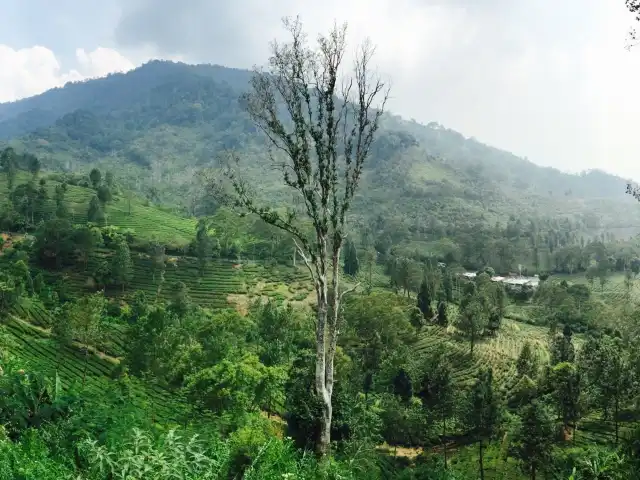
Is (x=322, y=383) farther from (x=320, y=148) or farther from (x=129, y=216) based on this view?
(x=129, y=216)

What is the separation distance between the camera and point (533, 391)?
120 feet

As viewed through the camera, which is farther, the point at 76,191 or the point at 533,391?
the point at 76,191

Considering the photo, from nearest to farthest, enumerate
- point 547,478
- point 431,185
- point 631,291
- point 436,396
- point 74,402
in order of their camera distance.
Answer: point 74,402, point 547,478, point 436,396, point 631,291, point 431,185

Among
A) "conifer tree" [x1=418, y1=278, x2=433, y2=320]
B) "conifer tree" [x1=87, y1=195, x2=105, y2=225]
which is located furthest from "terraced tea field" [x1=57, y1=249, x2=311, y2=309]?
"conifer tree" [x1=418, y1=278, x2=433, y2=320]

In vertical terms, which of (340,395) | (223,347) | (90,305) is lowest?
(223,347)

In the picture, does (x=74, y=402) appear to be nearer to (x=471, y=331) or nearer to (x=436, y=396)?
(x=436, y=396)

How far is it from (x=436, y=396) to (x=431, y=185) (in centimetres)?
15407

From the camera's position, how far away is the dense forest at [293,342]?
8.82 m

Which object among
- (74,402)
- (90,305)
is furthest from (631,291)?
(74,402)

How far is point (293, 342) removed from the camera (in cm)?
4400

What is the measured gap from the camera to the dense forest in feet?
28.9

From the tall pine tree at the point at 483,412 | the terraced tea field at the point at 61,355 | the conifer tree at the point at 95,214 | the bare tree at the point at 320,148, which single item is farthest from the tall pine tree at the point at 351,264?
the bare tree at the point at 320,148

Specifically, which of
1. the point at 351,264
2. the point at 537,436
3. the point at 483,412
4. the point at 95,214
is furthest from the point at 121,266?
the point at 537,436

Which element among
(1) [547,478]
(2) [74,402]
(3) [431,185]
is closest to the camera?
(2) [74,402]
